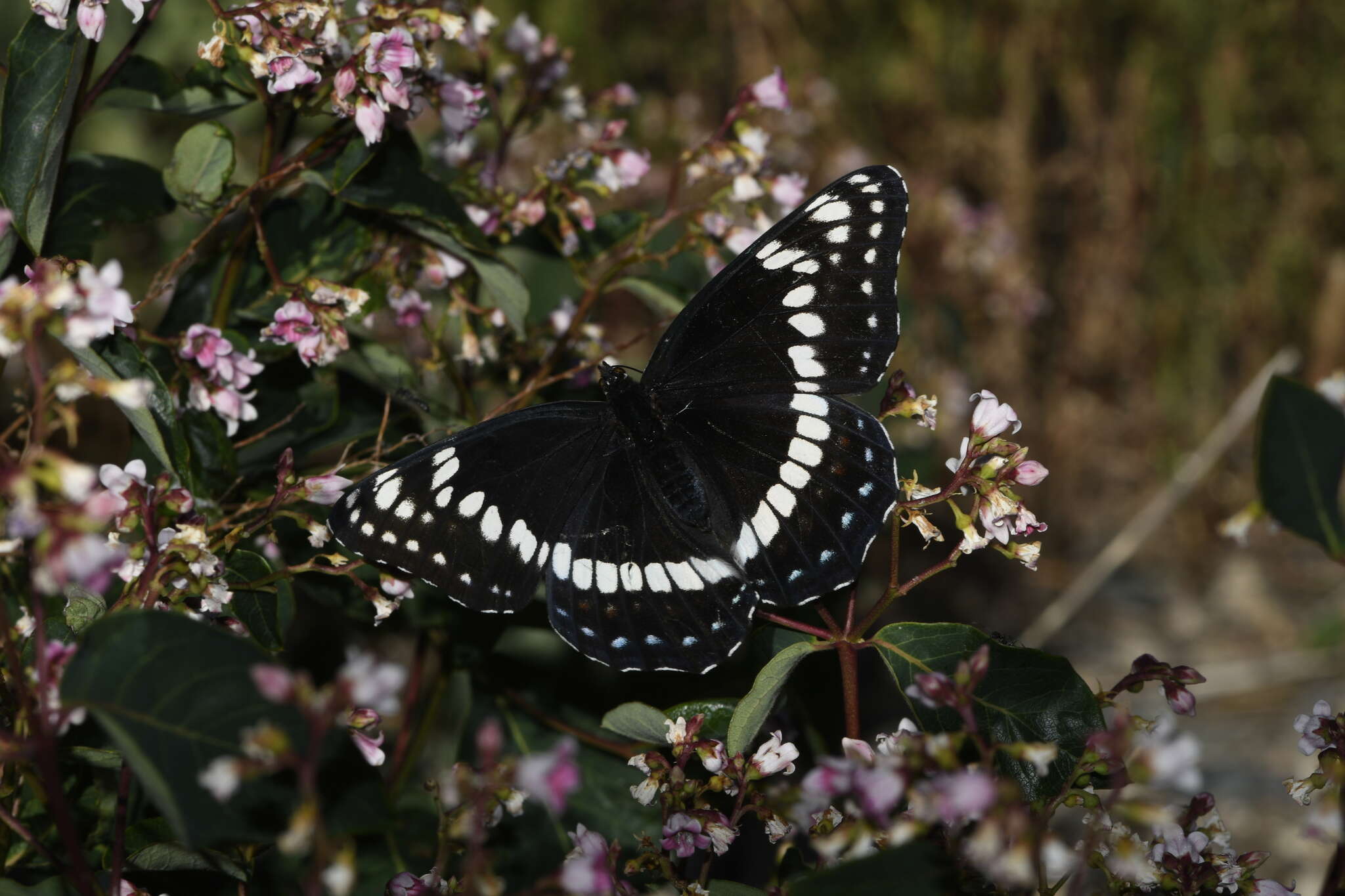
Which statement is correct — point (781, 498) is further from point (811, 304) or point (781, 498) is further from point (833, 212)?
point (833, 212)

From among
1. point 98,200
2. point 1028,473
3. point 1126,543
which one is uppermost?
point 1126,543

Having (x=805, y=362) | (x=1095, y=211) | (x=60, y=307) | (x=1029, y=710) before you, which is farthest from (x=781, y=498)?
(x=1095, y=211)

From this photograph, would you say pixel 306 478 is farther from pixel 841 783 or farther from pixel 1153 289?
pixel 1153 289

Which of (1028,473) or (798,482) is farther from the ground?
(1028,473)

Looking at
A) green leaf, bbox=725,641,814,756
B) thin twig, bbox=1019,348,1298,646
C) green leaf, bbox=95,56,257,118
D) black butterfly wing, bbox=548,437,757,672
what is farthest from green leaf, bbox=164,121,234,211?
thin twig, bbox=1019,348,1298,646

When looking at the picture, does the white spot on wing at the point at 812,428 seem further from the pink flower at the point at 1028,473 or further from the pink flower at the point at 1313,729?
the pink flower at the point at 1313,729

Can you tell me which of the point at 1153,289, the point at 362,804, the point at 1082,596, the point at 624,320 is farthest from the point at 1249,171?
the point at 362,804

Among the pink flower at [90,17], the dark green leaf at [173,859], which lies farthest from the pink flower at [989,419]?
the pink flower at [90,17]
